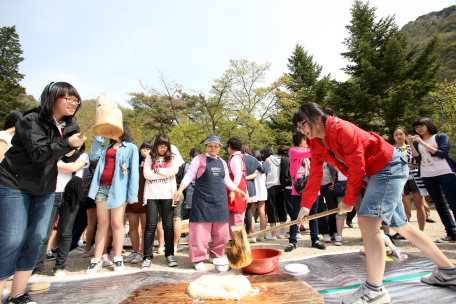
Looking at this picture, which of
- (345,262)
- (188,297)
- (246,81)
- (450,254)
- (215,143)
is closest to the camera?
(188,297)

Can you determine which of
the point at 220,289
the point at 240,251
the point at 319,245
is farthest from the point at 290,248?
the point at 220,289

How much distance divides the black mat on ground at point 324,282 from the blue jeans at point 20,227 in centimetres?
53

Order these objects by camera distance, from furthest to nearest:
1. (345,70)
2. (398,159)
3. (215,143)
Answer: (345,70)
(215,143)
(398,159)

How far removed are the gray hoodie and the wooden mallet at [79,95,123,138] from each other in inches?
160

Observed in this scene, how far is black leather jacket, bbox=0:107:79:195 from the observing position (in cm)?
204

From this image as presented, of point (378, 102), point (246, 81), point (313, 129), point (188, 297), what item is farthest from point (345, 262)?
point (378, 102)

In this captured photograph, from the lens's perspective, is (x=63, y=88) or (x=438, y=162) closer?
(x=63, y=88)

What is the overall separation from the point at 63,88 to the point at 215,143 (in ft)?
7.08

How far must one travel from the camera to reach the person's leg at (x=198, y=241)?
3523 mm

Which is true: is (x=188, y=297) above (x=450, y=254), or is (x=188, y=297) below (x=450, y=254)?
above

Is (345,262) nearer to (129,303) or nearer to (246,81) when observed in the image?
(129,303)

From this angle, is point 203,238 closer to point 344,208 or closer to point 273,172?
point 344,208

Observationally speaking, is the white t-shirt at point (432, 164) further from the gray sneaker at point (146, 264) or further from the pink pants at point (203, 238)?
the gray sneaker at point (146, 264)

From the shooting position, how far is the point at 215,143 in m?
3.90
